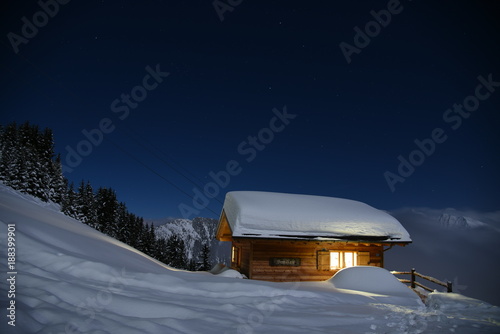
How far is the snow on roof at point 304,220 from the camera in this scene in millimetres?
14328

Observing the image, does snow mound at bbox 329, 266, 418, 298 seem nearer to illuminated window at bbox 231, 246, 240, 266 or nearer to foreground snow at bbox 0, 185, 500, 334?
foreground snow at bbox 0, 185, 500, 334

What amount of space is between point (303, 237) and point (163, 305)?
10584 millimetres

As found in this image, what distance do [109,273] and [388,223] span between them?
1559 centimetres

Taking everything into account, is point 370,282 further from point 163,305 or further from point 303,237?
point 163,305

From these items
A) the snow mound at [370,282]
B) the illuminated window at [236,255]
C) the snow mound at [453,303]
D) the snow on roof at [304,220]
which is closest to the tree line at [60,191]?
the illuminated window at [236,255]

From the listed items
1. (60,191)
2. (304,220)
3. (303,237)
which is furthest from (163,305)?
(60,191)

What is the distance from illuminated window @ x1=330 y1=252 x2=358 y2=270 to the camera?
15.7 meters

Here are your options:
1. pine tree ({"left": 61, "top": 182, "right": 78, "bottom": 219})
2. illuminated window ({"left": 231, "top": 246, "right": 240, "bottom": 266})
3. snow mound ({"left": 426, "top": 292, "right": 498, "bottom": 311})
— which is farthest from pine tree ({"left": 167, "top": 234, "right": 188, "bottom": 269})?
snow mound ({"left": 426, "top": 292, "right": 498, "bottom": 311})

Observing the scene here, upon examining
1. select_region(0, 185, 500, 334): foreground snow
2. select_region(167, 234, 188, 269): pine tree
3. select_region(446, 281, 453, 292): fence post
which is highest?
select_region(0, 185, 500, 334): foreground snow

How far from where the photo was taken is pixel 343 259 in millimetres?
15828

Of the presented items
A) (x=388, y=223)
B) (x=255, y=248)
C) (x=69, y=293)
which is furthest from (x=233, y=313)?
(x=388, y=223)

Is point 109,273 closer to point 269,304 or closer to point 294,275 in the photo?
point 269,304

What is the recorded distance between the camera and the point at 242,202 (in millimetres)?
15938

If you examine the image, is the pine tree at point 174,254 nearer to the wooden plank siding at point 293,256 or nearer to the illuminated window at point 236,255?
the illuminated window at point 236,255
